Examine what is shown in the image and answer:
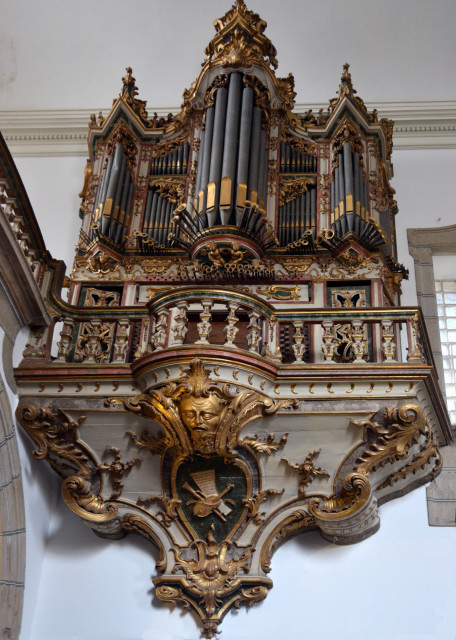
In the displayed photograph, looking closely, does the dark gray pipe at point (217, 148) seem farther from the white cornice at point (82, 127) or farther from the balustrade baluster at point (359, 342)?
the balustrade baluster at point (359, 342)

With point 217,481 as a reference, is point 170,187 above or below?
above

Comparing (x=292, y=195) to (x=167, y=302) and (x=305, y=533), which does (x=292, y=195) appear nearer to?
(x=167, y=302)

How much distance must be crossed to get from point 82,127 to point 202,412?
19.3ft

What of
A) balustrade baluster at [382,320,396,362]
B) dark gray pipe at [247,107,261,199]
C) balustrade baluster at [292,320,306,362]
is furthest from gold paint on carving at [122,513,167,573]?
dark gray pipe at [247,107,261,199]

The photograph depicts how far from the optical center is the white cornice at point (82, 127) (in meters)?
12.1

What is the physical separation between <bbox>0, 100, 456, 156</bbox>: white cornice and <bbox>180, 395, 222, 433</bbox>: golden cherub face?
5377 mm

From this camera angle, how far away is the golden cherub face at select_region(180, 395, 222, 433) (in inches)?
314

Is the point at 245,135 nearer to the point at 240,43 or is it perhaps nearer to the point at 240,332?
the point at 240,43

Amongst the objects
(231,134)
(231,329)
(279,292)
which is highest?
(231,134)

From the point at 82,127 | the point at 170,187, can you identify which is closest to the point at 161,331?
the point at 170,187

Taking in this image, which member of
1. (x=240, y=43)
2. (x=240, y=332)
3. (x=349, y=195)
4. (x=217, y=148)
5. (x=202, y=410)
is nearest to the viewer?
(x=202, y=410)

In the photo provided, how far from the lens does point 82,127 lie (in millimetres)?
12477

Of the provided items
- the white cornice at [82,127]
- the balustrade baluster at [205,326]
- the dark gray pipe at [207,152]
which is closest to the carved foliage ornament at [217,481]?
the balustrade baluster at [205,326]

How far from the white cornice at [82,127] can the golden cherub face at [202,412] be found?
5.38 meters
